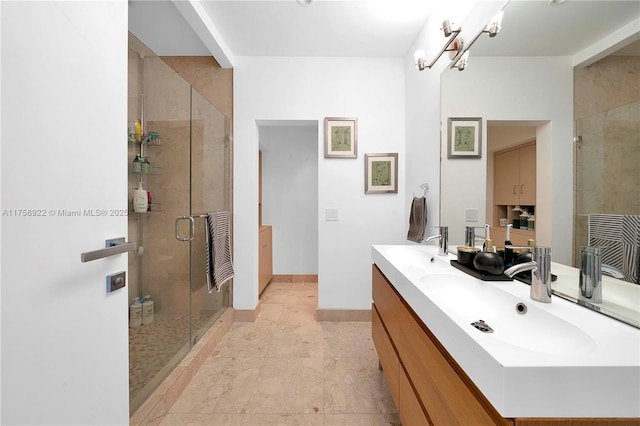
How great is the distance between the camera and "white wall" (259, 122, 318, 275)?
3303 mm

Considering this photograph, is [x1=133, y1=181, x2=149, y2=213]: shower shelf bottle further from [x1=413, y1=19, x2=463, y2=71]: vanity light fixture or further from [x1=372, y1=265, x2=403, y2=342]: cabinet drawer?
[x1=413, y1=19, x2=463, y2=71]: vanity light fixture

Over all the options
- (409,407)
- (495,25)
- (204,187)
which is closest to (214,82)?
(204,187)

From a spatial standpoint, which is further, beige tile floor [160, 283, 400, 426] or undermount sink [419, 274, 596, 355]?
beige tile floor [160, 283, 400, 426]

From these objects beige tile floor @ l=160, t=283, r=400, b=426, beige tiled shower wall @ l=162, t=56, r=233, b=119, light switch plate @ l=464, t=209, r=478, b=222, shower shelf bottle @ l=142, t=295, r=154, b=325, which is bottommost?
beige tile floor @ l=160, t=283, r=400, b=426

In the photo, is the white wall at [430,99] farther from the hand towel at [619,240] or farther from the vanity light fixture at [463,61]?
the hand towel at [619,240]

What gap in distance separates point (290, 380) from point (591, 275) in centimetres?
155

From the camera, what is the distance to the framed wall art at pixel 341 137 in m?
2.24

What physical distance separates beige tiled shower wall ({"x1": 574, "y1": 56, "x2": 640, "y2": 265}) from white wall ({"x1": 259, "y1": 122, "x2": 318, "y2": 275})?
2.70 meters

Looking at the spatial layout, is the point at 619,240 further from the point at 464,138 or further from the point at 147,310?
the point at 147,310

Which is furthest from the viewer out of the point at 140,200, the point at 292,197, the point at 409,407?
the point at 292,197

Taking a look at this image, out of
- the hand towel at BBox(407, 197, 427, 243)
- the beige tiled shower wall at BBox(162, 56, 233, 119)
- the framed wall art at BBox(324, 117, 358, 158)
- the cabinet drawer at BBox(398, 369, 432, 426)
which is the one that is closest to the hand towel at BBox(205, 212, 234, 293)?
the beige tiled shower wall at BBox(162, 56, 233, 119)

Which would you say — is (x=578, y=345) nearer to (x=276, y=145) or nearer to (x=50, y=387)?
(x=50, y=387)

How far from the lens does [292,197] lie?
335 cm

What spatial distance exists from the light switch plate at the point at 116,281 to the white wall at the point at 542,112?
149cm
